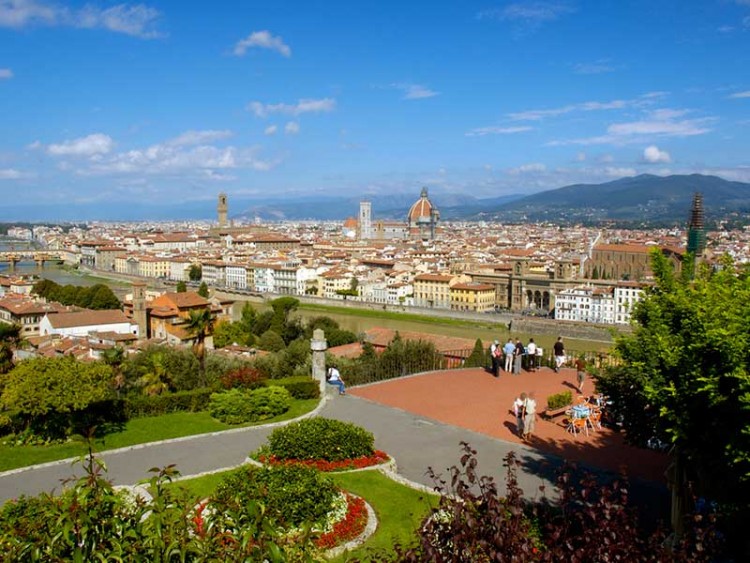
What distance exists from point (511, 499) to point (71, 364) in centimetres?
827

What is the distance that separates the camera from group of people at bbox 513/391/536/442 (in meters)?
9.25

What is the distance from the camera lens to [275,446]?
8.41 meters

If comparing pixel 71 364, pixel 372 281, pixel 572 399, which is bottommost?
pixel 372 281

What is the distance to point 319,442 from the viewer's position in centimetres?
837

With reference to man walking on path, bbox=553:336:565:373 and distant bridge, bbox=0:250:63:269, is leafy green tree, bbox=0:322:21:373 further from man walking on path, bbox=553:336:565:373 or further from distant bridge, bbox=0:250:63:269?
distant bridge, bbox=0:250:63:269

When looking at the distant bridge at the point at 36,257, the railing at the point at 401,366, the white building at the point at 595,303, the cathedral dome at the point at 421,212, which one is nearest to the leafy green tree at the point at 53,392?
the railing at the point at 401,366

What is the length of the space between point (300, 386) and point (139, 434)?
9.70 feet

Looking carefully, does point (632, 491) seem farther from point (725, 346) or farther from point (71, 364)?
point (71, 364)

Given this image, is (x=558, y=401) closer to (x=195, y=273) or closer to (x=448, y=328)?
(x=448, y=328)

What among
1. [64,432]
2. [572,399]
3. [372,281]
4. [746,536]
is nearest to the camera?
[746,536]

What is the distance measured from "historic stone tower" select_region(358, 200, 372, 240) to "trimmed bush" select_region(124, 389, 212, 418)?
149 m

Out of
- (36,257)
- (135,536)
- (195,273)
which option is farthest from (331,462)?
(36,257)

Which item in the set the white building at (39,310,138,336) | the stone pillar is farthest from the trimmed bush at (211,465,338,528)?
the white building at (39,310,138,336)

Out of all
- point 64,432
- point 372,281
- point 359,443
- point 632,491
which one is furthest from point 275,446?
point 372,281
